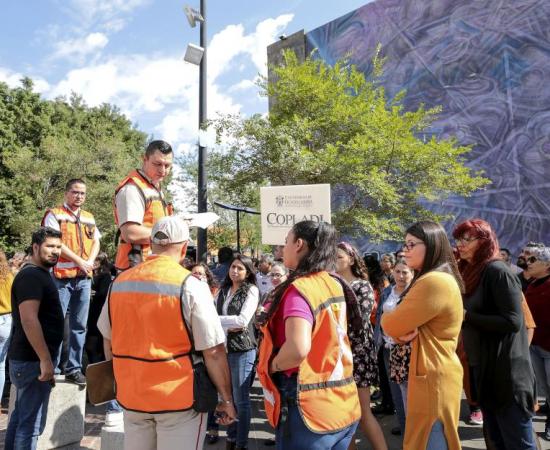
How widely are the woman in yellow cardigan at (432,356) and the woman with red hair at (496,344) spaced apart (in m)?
0.62

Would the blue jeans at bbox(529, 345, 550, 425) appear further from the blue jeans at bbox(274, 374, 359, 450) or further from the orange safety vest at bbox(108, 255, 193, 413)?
the orange safety vest at bbox(108, 255, 193, 413)

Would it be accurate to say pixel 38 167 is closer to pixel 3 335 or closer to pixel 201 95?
pixel 201 95

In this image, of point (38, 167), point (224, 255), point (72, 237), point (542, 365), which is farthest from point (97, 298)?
point (38, 167)

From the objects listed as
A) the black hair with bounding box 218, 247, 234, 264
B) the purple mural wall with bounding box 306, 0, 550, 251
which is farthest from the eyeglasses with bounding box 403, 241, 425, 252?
the purple mural wall with bounding box 306, 0, 550, 251

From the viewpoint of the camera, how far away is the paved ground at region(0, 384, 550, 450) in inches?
200

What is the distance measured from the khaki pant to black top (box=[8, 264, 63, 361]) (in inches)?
62.9

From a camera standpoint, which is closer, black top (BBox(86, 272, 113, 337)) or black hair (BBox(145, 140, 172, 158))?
black hair (BBox(145, 140, 172, 158))

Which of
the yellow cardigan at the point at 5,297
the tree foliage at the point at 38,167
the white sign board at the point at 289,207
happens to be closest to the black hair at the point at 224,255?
the white sign board at the point at 289,207

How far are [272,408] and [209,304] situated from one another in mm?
659

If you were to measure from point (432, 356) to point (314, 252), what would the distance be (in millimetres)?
910

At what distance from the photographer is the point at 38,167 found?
21.4 metres

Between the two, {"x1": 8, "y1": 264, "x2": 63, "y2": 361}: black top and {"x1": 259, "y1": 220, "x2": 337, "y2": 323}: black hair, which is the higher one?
{"x1": 259, "y1": 220, "x2": 337, "y2": 323}: black hair

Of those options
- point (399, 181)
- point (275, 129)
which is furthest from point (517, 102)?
point (275, 129)

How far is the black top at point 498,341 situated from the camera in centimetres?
315
